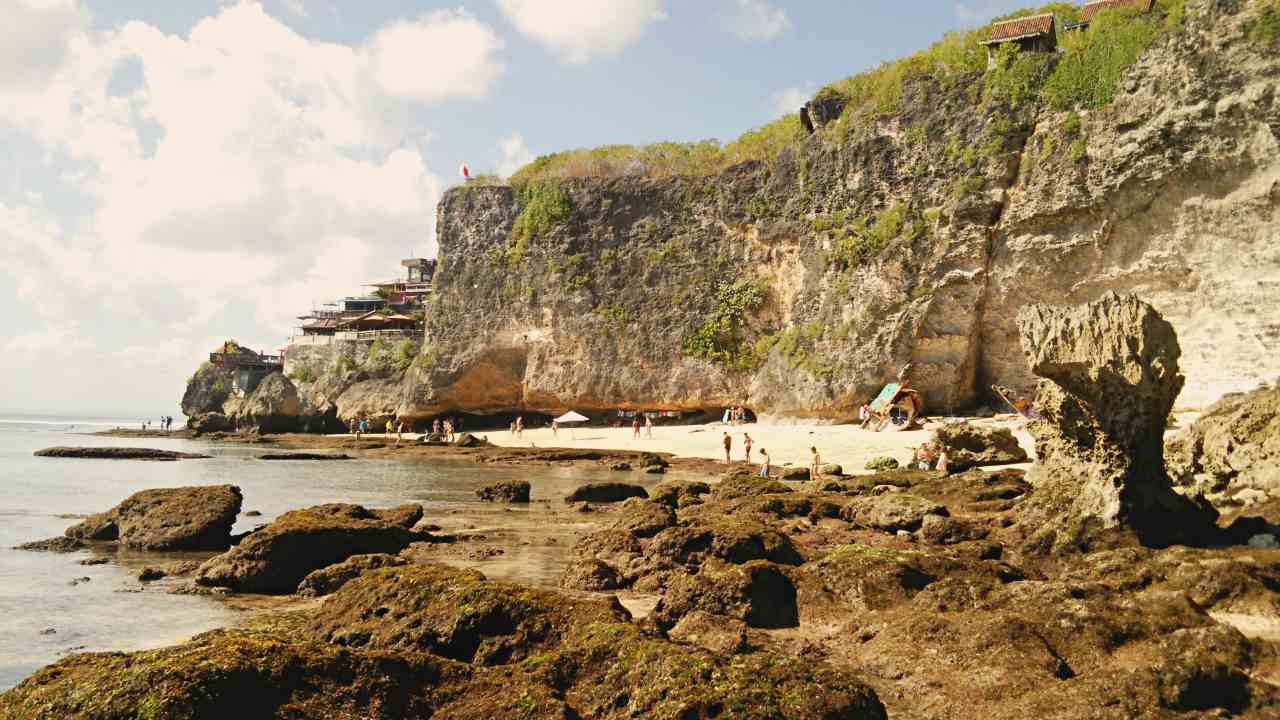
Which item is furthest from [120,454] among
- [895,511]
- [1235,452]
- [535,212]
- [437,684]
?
[1235,452]

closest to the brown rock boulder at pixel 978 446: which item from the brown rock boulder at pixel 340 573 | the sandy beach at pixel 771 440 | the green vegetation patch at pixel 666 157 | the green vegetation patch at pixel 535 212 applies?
the sandy beach at pixel 771 440

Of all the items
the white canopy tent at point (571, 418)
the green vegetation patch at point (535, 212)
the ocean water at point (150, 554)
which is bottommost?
the ocean water at point (150, 554)

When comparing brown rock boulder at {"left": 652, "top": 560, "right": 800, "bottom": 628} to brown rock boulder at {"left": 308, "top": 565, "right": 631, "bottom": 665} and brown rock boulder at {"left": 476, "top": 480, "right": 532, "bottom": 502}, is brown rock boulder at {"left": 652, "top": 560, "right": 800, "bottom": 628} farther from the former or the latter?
brown rock boulder at {"left": 476, "top": 480, "right": 532, "bottom": 502}

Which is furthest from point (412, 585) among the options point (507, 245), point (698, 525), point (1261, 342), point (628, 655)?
point (507, 245)

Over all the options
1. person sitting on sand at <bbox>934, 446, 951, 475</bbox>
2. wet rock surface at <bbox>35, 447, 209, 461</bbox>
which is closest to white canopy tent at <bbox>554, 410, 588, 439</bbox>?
wet rock surface at <bbox>35, 447, 209, 461</bbox>

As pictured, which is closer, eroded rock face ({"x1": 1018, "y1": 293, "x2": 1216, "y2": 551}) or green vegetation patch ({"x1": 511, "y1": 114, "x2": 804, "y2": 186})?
eroded rock face ({"x1": 1018, "y1": 293, "x2": 1216, "y2": 551})

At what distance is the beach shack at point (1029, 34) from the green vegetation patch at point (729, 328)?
1566cm

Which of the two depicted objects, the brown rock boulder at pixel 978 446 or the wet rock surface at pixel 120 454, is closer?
the brown rock boulder at pixel 978 446

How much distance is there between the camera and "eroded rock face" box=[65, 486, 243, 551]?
42.9ft

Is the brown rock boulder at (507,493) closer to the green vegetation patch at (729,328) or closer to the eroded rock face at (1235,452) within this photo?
the eroded rock face at (1235,452)

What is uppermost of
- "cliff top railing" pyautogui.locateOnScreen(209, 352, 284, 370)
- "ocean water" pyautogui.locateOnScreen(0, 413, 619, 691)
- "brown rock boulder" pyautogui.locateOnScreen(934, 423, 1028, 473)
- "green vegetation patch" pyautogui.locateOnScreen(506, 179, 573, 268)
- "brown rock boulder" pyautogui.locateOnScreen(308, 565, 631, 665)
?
"green vegetation patch" pyautogui.locateOnScreen(506, 179, 573, 268)

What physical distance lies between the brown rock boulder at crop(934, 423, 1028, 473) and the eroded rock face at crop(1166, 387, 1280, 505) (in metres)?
7.32

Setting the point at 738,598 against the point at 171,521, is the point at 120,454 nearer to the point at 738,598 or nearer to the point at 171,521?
the point at 171,521

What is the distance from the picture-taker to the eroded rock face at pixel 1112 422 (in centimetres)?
985
